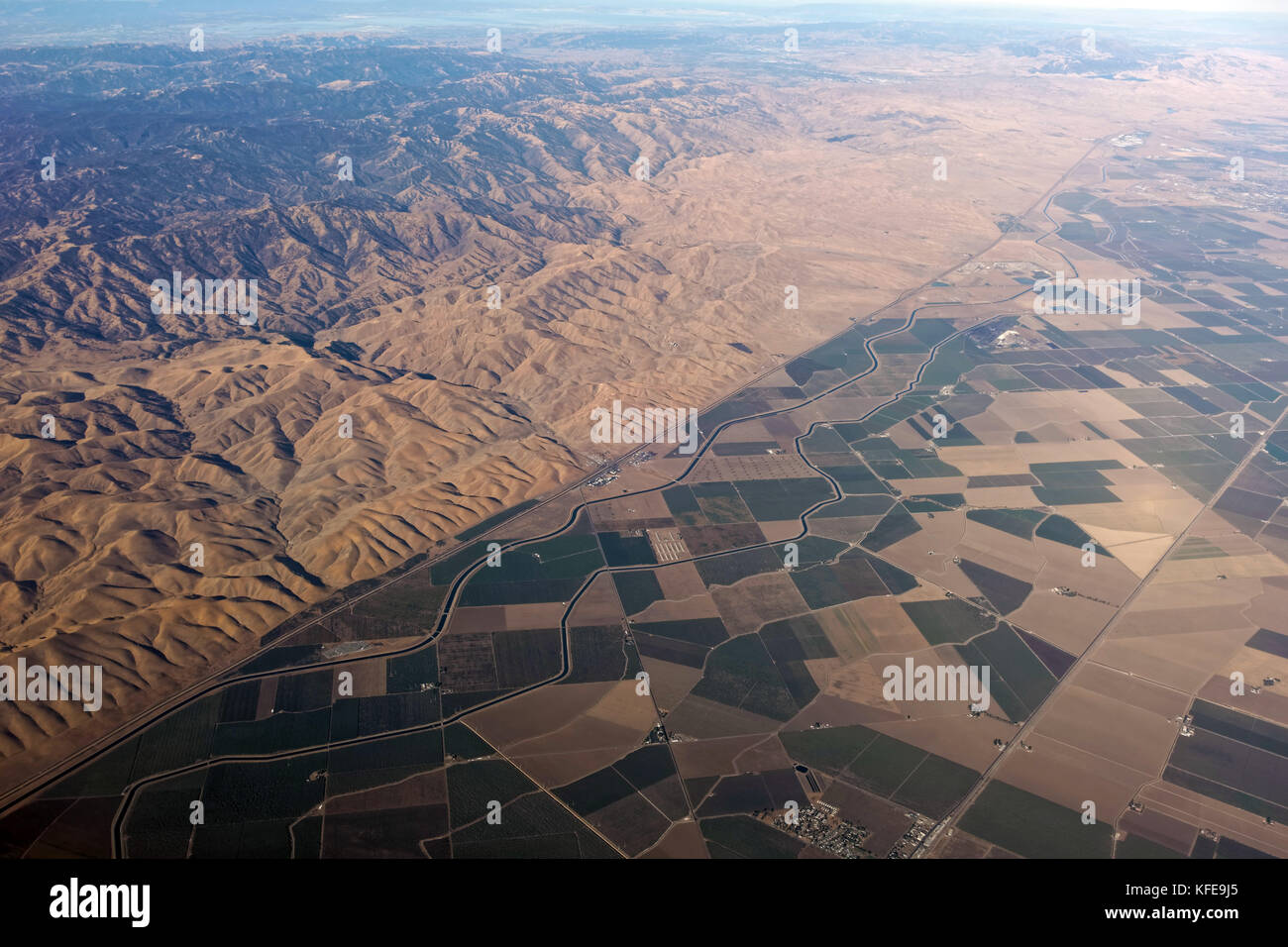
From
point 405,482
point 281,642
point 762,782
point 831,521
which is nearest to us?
point 762,782

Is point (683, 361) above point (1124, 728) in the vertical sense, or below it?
above

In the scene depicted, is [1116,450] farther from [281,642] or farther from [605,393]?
[281,642]

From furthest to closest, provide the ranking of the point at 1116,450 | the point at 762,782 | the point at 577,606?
the point at 1116,450
the point at 577,606
the point at 762,782

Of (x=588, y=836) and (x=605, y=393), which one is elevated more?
(x=605, y=393)

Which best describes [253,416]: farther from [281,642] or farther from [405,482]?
[281,642]

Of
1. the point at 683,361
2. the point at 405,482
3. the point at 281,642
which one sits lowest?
the point at 281,642

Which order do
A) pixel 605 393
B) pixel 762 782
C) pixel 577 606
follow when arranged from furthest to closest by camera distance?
pixel 605 393 → pixel 577 606 → pixel 762 782

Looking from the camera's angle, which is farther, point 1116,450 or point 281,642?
point 1116,450

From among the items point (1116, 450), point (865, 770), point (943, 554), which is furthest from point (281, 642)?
point (1116, 450)

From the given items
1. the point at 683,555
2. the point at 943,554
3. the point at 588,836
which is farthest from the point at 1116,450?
the point at 588,836
